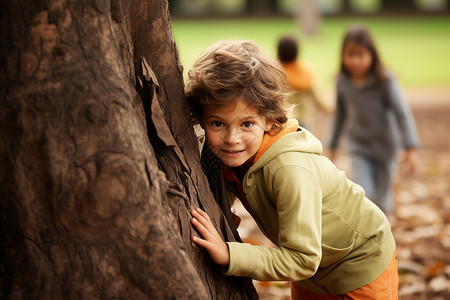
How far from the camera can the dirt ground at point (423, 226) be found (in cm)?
459

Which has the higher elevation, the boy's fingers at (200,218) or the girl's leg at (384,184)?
the boy's fingers at (200,218)

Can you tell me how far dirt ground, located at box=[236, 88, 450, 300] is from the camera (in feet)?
15.0

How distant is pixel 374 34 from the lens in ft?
96.1

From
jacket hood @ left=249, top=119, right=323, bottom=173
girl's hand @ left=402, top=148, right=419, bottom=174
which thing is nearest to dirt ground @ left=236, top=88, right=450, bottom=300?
girl's hand @ left=402, top=148, right=419, bottom=174

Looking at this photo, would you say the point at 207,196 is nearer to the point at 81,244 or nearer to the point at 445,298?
the point at 81,244

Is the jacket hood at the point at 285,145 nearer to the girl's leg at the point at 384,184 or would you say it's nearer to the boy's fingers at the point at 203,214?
the boy's fingers at the point at 203,214

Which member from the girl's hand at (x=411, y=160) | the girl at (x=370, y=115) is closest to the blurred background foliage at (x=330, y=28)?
the girl at (x=370, y=115)

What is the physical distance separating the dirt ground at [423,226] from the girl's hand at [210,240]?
8.20 feet

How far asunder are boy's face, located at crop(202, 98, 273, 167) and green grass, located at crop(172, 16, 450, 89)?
11635mm

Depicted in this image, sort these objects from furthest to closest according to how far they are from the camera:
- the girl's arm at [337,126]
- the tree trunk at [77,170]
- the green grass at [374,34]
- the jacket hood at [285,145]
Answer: the green grass at [374,34], the girl's arm at [337,126], the jacket hood at [285,145], the tree trunk at [77,170]

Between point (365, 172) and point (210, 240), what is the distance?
3.91 m

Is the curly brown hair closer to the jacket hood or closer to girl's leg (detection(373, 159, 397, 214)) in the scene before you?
the jacket hood

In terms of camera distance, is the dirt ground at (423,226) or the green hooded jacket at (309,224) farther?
the dirt ground at (423,226)

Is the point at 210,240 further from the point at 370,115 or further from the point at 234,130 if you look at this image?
the point at 370,115
